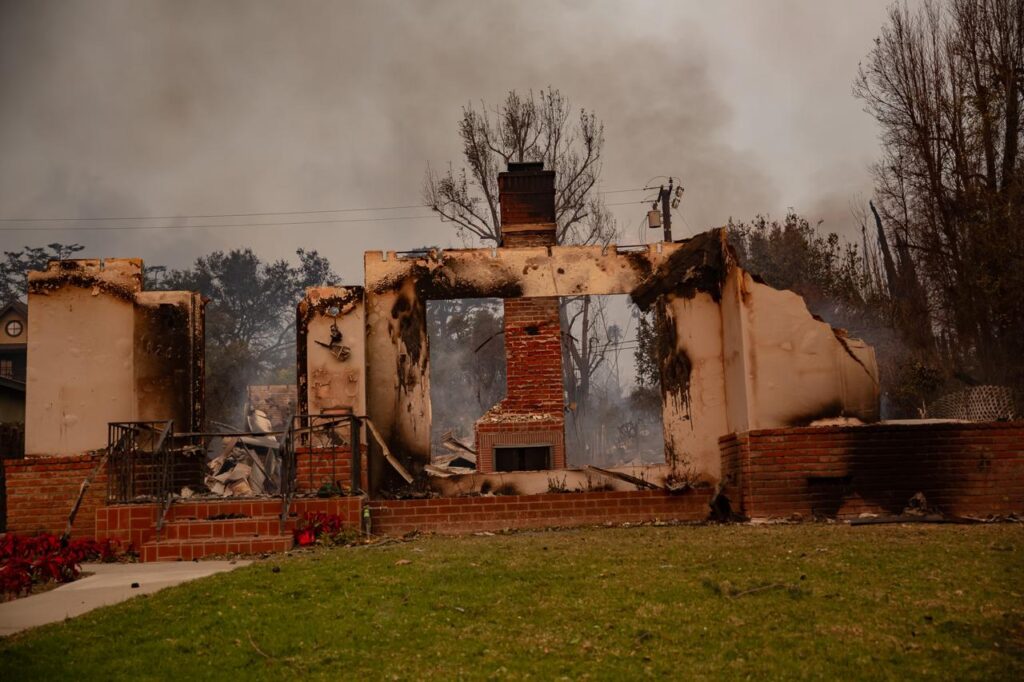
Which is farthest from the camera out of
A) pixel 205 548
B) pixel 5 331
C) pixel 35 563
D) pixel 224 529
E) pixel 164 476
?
pixel 5 331

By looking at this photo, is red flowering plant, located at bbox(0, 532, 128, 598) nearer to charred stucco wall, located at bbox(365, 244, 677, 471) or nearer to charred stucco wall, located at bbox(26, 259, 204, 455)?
charred stucco wall, located at bbox(26, 259, 204, 455)

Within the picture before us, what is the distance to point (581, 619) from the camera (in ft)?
21.5

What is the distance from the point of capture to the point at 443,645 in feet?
20.2

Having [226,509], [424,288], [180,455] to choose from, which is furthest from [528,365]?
[226,509]

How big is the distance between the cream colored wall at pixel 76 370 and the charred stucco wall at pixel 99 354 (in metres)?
0.01

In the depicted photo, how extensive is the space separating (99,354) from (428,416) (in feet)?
14.4

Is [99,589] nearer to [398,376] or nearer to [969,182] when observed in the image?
[398,376]

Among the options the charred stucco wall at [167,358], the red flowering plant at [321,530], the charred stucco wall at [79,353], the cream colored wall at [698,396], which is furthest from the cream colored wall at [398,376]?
the cream colored wall at [698,396]

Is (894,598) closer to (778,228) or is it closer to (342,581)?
(342,581)

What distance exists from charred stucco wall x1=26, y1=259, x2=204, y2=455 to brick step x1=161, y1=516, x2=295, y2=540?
2.91 meters

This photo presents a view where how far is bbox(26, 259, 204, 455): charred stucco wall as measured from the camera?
1313 centimetres


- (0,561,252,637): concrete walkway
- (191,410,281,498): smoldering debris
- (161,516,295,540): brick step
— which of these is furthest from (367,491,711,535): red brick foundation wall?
(191,410,281,498): smoldering debris

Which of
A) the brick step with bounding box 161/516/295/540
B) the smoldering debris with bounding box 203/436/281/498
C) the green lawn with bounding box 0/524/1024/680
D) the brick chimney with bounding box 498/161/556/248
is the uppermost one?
the brick chimney with bounding box 498/161/556/248

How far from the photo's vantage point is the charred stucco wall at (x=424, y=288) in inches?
551
